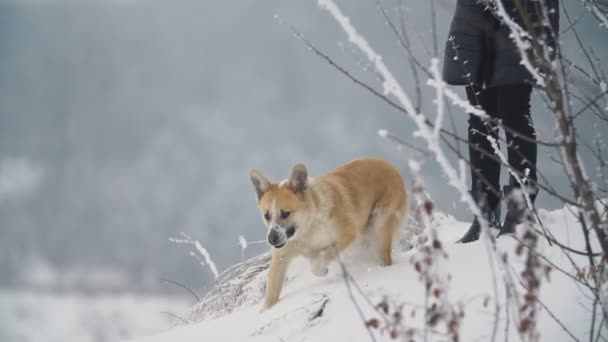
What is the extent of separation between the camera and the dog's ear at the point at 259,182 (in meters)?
3.99

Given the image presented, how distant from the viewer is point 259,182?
4020 millimetres

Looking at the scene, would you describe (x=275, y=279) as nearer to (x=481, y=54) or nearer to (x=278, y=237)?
(x=278, y=237)

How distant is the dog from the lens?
12.7 ft

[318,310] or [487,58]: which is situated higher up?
[487,58]

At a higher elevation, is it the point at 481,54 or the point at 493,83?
the point at 481,54

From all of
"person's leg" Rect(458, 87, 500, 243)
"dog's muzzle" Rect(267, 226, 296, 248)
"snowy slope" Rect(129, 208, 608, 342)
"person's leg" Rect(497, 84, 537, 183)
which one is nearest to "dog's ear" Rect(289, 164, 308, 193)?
"dog's muzzle" Rect(267, 226, 296, 248)

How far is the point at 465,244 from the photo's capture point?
3.61m

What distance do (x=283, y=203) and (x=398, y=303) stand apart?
1431 mm

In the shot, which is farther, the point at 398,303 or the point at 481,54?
the point at 481,54

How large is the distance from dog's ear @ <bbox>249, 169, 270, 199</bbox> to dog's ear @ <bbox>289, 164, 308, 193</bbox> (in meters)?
0.19

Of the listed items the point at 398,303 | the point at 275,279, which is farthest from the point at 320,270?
the point at 398,303

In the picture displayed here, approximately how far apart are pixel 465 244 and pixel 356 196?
96 centimetres

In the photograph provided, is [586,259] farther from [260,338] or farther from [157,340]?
[157,340]

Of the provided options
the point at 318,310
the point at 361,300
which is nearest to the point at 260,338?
the point at 318,310
